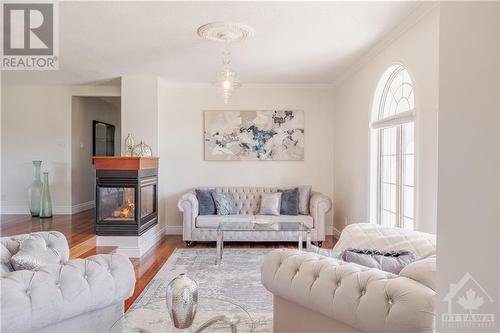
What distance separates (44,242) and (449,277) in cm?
229

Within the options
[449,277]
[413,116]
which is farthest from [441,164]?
[413,116]

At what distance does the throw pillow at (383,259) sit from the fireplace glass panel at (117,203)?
11.4 feet

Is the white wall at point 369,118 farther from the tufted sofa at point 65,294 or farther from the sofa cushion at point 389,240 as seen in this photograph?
the tufted sofa at point 65,294

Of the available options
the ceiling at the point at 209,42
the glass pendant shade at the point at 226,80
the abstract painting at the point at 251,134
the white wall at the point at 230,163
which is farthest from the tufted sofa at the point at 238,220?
the ceiling at the point at 209,42

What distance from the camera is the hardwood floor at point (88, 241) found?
3.89 meters

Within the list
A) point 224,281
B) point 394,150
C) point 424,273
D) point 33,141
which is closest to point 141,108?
point 33,141

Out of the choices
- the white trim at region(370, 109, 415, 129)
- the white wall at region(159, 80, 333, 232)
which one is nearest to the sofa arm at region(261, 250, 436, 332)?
the white trim at region(370, 109, 415, 129)

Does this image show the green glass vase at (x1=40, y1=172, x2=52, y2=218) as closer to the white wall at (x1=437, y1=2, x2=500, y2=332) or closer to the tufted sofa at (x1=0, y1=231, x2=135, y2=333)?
the tufted sofa at (x1=0, y1=231, x2=135, y2=333)

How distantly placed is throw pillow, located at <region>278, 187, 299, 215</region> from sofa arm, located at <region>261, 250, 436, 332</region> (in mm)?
3353

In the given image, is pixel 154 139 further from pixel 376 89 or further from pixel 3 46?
pixel 376 89

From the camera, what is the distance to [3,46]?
3738 millimetres

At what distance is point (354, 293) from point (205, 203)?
3.88 meters

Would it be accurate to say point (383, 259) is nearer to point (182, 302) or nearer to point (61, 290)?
point (182, 302)

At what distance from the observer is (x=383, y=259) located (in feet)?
5.56
